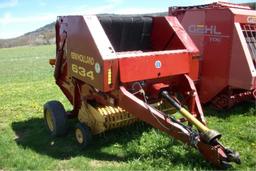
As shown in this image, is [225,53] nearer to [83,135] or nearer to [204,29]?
[204,29]

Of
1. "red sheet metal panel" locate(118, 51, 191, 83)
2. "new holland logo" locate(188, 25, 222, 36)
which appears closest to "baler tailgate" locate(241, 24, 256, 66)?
"new holland logo" locate(188, 25, 222, 36)

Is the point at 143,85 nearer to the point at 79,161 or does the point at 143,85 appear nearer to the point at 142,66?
the point at 142,66

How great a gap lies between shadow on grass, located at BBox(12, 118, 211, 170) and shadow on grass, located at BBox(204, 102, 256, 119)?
5.68 ft

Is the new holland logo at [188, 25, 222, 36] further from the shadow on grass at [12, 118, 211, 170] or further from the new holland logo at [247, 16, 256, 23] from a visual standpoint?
the shadow on grass at [12, 118, 211, 170]

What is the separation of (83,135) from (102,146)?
35 cm

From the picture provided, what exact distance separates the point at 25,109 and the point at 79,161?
3.89 meters

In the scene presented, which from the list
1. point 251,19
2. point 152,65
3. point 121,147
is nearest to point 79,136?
point 121,147

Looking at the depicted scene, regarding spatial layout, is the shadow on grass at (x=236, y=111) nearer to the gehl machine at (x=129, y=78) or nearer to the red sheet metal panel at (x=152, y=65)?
the gehl machine at (x=129, y=78)

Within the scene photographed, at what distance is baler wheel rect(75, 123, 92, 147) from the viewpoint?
5.62 meters

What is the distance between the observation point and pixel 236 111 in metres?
A: 7.36

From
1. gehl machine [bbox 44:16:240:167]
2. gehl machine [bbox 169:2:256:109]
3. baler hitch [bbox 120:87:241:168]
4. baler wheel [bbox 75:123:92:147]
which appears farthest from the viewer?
gehl machine [bbox 169:2:256:109]

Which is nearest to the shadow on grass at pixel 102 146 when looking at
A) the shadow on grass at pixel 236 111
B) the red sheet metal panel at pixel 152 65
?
the red sheet metal panel at pixel 152 65

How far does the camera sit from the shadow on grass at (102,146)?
4.90 metres

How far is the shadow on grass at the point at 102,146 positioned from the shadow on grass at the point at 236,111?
1.73 meters
